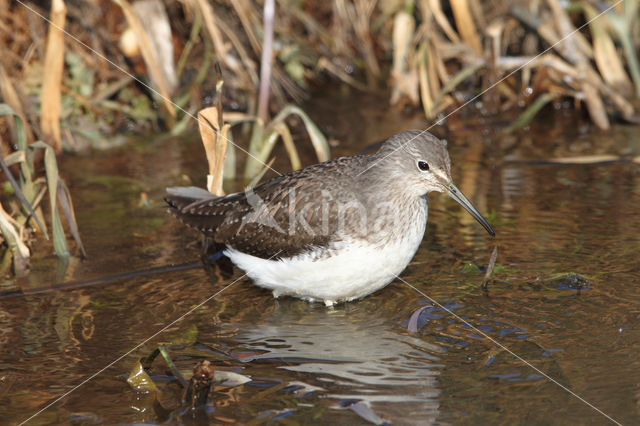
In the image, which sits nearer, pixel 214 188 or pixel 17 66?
pixel 214 188

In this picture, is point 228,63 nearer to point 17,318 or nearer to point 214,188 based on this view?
point 214,188

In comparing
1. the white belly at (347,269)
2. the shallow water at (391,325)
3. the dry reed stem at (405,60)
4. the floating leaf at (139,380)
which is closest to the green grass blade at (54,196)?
the shallow water at (391,325)

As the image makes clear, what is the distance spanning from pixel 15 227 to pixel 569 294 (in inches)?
151

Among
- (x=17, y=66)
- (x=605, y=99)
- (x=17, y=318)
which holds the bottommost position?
(x=17, y=318)

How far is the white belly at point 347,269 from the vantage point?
488 centimetres

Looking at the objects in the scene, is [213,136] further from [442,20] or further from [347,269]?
[442,20]

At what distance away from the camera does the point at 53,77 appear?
7.10 meters

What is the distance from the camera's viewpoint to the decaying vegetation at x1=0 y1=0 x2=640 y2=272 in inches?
330

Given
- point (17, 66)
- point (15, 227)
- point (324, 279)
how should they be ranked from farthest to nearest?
point (17, 66) → point (15, 227) → point (324, 279)

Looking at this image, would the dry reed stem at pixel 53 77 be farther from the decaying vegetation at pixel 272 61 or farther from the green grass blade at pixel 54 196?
the green grass blade at pixel 54 196

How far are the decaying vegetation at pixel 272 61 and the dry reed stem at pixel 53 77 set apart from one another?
16.6 inches

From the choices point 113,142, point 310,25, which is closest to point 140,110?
point 113,142

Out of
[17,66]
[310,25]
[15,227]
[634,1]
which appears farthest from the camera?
[310,25]

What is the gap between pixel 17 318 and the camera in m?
5.04
